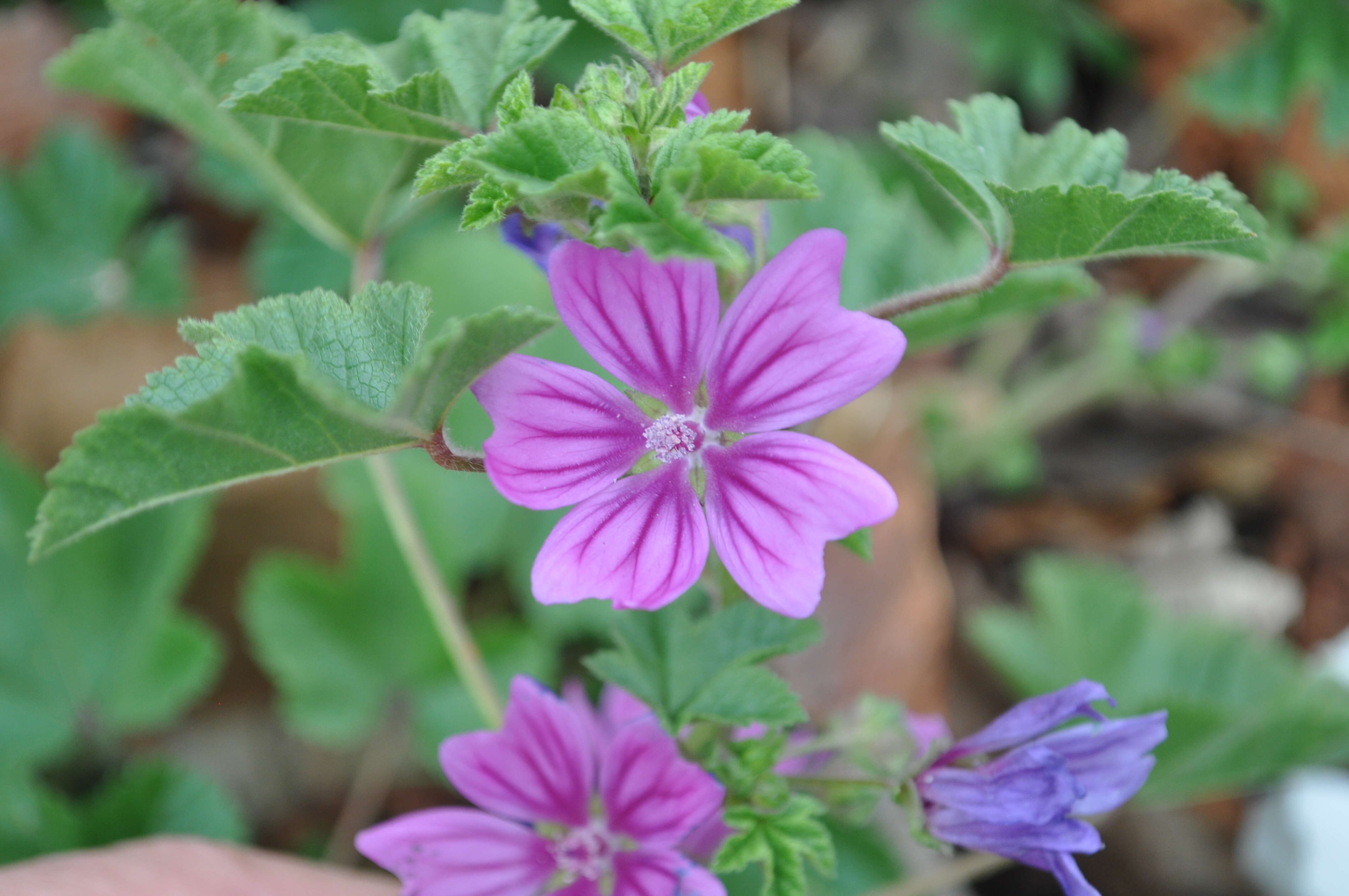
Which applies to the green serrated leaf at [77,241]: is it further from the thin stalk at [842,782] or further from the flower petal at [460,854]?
the thin stalk at [842,782]

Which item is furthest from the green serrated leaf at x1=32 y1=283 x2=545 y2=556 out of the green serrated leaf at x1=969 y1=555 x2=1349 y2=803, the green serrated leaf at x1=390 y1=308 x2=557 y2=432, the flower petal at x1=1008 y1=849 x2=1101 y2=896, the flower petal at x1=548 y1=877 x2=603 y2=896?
the green serrated leaf at x1=969 y1=555 x2=1349 y2=803

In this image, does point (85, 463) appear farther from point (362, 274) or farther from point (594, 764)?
point (362, 274)

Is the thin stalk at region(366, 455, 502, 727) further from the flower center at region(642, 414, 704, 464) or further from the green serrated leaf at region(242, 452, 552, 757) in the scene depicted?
the flower center at region(642, 414, 704, 464)

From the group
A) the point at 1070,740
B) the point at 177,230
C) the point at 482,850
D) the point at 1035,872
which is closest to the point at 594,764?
the point at 482,850

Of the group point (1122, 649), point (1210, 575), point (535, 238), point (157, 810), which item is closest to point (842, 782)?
point (535, 238)

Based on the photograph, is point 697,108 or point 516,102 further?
point 697,108

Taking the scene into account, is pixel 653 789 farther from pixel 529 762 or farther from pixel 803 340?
pixel 803 340
